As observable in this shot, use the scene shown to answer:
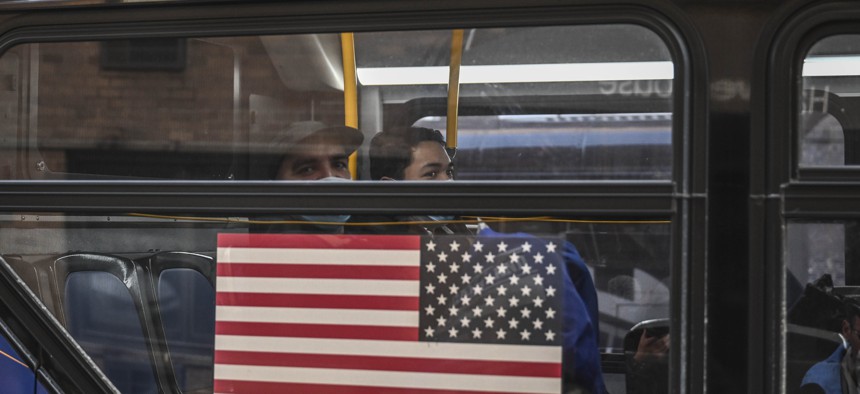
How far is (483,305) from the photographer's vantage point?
2193mm

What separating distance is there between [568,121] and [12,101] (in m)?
1.47

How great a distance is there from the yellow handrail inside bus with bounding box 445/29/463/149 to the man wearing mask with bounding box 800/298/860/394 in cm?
98

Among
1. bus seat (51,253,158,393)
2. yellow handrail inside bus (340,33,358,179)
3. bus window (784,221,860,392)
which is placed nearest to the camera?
bus window (784,221,860,392)

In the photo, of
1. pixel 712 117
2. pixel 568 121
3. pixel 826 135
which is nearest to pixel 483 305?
pixel 568 121

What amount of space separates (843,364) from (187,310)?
1600 millimetres

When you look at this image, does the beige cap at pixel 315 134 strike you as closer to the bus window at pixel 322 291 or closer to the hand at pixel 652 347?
the bus window at pixel 322 291

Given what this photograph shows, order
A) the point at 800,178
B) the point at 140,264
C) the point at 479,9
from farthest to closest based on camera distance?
1. the point at 140,264
2. the point at 479,9
3. the point at 800,178

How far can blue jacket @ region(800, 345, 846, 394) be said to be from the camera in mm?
2100

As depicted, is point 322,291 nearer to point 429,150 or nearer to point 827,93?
point 429,150

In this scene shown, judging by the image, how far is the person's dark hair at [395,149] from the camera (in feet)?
7.39

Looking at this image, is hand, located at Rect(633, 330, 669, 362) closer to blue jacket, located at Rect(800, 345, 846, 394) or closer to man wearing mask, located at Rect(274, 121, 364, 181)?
blue jacket, located at Rect(800, 345, 846, 394)

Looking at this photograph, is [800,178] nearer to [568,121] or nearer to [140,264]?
[568,121]

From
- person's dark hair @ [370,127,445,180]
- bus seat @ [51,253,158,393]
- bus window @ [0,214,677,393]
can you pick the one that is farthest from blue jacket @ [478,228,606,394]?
bus seat @ [51,253,158,393]

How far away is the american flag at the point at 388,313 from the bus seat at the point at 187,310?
5 cm
